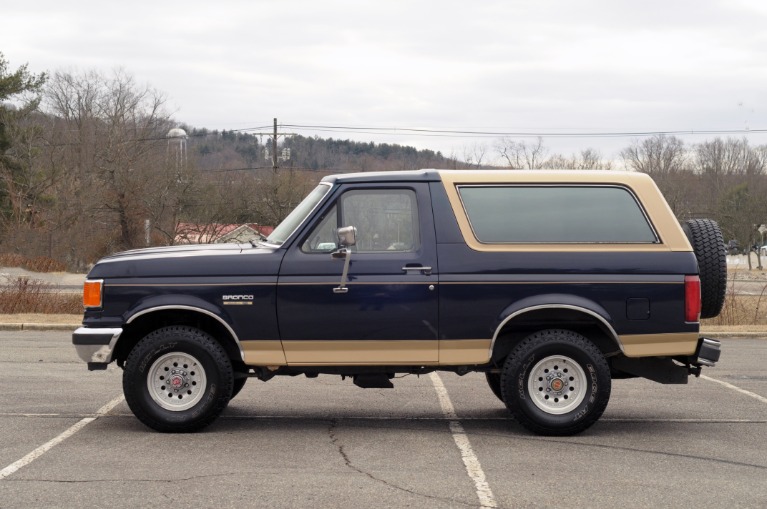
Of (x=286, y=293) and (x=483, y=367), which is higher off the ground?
(x=286, y=293)

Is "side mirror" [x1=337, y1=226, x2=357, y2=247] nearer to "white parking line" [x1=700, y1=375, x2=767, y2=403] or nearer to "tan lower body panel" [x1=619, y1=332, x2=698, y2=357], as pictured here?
"tan lower body panel" [x1=619, y1=332, x2=698, y2=357]

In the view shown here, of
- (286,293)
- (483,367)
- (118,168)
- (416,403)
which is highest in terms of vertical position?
(118,168)

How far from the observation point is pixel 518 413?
7906 mm

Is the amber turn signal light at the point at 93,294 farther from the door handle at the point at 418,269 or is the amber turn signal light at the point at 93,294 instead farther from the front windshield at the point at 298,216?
the door handle at the point at 418,269

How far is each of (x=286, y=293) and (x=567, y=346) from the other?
92.0 inches

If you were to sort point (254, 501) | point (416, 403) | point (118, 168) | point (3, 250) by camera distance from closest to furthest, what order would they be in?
point (254, 501)
point (416, 403)
point (3, 250)
point (118, 168)

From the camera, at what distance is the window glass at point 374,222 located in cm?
796

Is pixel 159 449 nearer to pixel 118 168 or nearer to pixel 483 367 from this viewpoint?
pixel 483 367

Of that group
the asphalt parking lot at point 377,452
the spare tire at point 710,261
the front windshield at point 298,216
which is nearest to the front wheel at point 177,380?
the asphalt parking lot at point 377,452

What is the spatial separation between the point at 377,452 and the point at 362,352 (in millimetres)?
928

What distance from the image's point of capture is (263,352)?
7.88m

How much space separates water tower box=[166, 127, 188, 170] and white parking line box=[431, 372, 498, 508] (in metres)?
49.2

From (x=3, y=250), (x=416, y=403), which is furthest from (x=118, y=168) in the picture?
(x=416, y=403)

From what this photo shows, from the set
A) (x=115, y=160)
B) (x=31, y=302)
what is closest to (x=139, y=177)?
(x=115, y=160)
